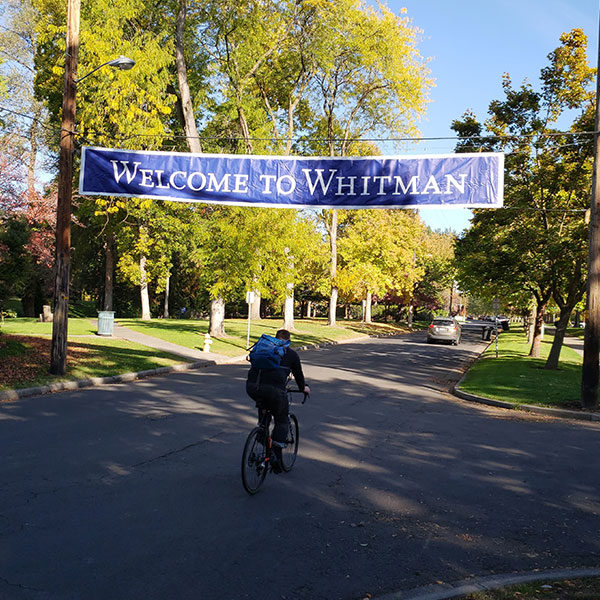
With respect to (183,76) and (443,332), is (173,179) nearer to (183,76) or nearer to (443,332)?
(183,76)

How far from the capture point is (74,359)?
1686 cm

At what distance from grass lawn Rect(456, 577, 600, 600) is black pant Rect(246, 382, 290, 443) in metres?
2.93

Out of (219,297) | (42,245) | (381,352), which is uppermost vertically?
(42,245)

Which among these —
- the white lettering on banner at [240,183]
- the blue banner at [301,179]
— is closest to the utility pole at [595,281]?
the blue banner at [301,179]

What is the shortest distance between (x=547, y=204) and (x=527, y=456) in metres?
14.3

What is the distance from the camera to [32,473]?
6.50 metres

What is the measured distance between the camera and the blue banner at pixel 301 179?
13.3 metres

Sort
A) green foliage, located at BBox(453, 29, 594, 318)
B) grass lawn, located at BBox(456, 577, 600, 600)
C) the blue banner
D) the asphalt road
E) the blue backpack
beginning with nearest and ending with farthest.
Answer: grass lawn, located at BBox(456, 577, 600, 600), the asphalt road, the blue backpack, the blue banner, green foliage, located at BBox(453, 29, 594, 318)

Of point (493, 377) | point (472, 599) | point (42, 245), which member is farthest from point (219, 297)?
point (472, 599)

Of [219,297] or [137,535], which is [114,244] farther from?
[137,535]

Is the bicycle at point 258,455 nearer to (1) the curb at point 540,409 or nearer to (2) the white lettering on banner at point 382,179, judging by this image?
(2) the white lettering on banner at point 382,179

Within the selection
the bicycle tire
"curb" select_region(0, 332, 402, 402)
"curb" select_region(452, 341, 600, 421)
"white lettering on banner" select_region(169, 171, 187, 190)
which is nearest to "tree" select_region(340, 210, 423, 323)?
"curb" select_region(0, 332, 402, 402)

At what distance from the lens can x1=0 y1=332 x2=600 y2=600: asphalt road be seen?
4.29m

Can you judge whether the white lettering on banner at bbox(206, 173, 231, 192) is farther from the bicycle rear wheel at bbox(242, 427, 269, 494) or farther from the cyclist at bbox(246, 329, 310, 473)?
the bicycle rear wheel at bbox(242, 427, 269, 494)
